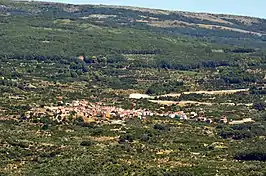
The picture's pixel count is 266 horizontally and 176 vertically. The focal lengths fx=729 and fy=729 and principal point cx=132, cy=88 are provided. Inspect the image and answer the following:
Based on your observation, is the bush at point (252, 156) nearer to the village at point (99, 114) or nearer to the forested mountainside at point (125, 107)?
the forested mountainside at point (125, 107)

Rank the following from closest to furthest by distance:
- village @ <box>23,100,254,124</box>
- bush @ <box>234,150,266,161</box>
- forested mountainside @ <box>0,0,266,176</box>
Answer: forested mountainside @ <box>0,0,266,176</box> → bush @ <box>234,150,266,161</box> → village @ <box>23,100,254,124</box>

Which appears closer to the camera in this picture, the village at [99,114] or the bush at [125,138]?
the bush at [125,138]

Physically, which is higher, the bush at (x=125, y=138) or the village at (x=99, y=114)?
the bush at (x=125, y=138)

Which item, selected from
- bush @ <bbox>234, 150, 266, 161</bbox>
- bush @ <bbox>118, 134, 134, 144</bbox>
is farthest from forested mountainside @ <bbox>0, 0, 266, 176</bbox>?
bush @ <bbox>118, 134, 134, 144</bbox>

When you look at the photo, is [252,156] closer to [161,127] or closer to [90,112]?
[161,127]

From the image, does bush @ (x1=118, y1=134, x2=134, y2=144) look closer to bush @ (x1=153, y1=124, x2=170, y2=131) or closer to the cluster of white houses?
bush @ (x1=153, y1=124, x2=170, y2=131)

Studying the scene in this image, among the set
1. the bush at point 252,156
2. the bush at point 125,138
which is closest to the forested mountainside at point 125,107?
the bush at point 252,156
